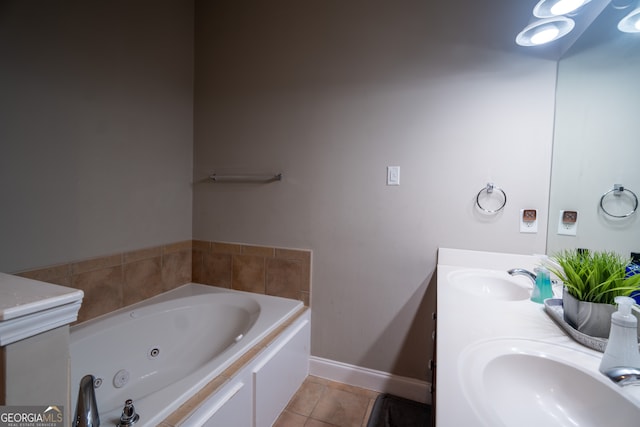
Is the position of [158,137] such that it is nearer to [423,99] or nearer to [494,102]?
[423,99]

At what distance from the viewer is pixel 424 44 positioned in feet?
5.42

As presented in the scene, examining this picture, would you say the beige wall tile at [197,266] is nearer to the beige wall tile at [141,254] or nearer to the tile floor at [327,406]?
the beige wall tile at [141,254]

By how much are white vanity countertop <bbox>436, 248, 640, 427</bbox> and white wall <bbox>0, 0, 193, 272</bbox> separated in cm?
182

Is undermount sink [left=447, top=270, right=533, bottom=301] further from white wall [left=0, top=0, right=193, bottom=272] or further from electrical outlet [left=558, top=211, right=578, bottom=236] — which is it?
white wall [left=0, top=0, right=193, bottom=272]

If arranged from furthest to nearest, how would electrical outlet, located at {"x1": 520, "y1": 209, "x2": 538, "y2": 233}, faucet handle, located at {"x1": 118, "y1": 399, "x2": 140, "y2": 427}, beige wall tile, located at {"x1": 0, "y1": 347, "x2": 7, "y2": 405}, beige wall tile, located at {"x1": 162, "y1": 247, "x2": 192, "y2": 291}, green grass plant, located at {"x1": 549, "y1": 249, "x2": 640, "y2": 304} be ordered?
beige wall tile, located at {"x1": 162, "y1": 247, "x2": 192, "y2": 291}, electrical outlet, located at {"x1": 520, "y1": 209, "x2": 538, "y2": 233}, faucet handle, located at {"x1": 118, "y1": 399, "x2": 140, "y2": 427}, green grass plant, located at {"x1": 549, "y1": 249, "x2": 640, "y2": 304}, beige wall tile, located at {"x1": 0, "y1": 347, "x2": 7, "y2": 405}

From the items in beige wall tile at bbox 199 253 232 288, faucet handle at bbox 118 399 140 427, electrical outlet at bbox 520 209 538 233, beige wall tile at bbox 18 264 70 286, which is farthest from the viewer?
beige wall tile at bbox 199 253 232 288

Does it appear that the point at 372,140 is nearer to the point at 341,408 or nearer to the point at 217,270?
the point at 217,270

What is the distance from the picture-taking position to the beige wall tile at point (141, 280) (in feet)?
5.94

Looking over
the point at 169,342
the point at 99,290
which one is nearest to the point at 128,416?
the point at 169,342

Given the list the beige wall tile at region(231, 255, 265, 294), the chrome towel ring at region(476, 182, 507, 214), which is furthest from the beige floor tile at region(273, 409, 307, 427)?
the chrome towel ring at region(476, 182, 507, 214)

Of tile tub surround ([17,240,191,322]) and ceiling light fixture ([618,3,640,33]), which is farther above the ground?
ceiling light fixture ([618,3,640,33])

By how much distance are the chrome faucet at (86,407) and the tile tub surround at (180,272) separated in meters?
0.92

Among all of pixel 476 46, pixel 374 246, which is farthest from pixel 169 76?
pixel 476 46

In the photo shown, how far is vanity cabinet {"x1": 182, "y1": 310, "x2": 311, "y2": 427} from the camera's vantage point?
1.11 m
